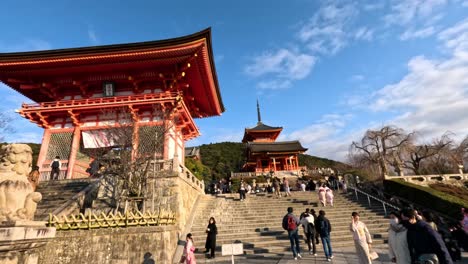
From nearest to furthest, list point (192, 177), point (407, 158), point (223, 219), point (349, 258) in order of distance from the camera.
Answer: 1. point (349, 258)
2. point (223, 219)
3. point (192, 177)
4. point (407, 158)

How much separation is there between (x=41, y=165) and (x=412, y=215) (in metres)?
19.7

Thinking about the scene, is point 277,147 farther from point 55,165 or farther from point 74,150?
point 55,165

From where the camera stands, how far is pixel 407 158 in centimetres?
3375

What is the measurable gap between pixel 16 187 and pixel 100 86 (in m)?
16.7

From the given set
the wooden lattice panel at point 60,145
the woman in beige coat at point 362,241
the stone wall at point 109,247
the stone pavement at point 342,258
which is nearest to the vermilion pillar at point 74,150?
the wooden lattice panel at point 60,145

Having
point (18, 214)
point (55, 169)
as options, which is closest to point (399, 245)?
point (18, 214)

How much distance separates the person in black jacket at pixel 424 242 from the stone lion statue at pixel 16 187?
585 centimetres

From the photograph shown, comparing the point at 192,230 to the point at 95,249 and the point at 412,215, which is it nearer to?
the point at 95,249

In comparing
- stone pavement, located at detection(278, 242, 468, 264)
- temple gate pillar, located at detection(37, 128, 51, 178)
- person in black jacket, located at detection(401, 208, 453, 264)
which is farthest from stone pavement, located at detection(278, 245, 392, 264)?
temple gate pillar, located at detection(37, 128, 51, 178)

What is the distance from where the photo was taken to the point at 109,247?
792cm

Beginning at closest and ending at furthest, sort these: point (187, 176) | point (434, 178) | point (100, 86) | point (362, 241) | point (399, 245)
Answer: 1. point (399, 245)
2. point (362, 241)
3. point (187, 176)
4. point (100, 86)
5. point (434, 178)

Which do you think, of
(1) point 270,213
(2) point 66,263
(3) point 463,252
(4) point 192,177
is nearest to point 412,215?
(3) point 463,252

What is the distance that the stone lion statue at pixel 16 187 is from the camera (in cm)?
375

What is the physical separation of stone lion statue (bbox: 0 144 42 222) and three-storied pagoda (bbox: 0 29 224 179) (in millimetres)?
11429
